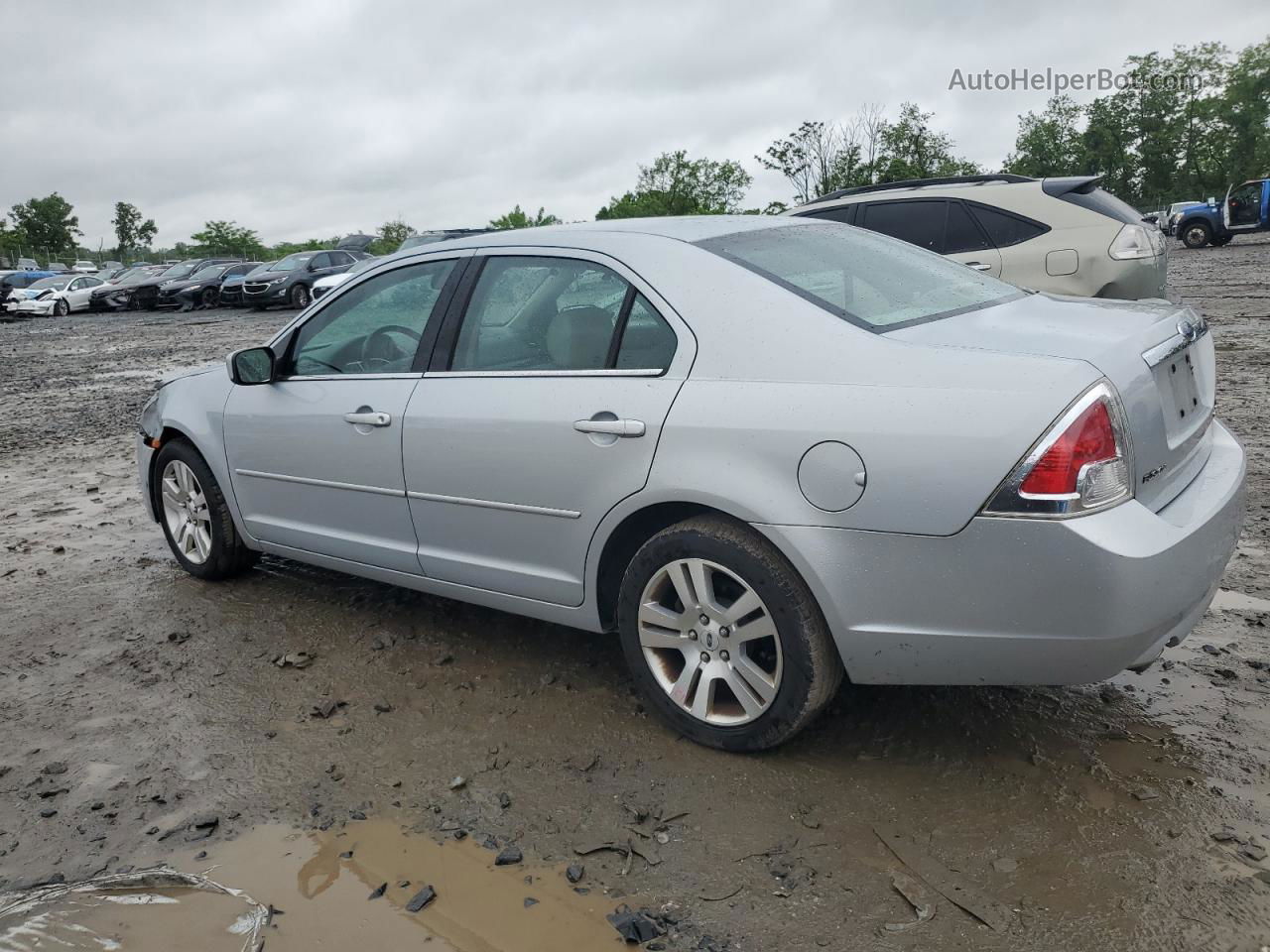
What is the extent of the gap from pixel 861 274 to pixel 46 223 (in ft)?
317

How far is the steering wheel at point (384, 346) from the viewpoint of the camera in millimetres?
4118

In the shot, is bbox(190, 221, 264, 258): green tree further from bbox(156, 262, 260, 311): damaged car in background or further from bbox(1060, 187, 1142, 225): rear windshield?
bbox(1060, 187, 1142, 225): rear windshield

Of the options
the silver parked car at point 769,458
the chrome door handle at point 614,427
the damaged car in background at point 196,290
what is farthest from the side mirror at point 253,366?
the damaged car in background at point 196,290

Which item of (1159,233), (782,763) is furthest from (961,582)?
(1159,233)

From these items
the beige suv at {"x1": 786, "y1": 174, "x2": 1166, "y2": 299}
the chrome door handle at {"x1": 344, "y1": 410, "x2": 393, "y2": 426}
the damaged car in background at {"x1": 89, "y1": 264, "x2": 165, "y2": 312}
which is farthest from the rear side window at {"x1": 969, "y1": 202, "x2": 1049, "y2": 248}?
the damaged car in background at {"x1": 89, "y1": 264, "x2": 165, "y2": 312}

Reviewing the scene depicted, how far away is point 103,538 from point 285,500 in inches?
88.3

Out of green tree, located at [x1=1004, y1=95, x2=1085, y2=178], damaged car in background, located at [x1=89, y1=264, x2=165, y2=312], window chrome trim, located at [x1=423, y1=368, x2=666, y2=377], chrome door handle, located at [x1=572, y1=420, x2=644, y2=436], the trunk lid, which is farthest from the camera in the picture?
green tree, located at [x1=1004, y1=95, x2=1085, y2=178]

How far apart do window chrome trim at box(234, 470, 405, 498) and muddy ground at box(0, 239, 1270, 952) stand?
0.63m

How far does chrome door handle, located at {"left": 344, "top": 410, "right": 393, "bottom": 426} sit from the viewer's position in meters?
3.97

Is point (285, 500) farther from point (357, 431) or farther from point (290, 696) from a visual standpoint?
point (290, 696)

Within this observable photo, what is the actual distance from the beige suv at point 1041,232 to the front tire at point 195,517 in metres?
5.43

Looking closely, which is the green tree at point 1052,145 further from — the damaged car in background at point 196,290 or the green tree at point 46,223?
the green tree at point 46,223

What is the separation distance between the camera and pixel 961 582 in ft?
8.92

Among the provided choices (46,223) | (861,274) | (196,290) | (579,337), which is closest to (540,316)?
(579,337)
